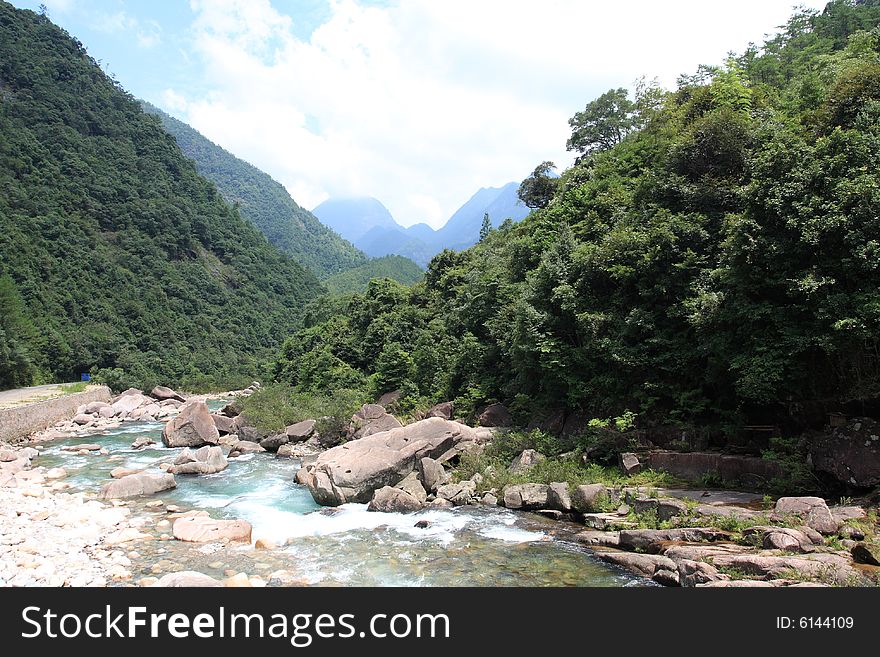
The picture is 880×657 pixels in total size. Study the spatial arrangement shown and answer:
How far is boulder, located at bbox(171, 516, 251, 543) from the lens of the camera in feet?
46.5

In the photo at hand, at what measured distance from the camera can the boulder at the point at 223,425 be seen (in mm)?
33125

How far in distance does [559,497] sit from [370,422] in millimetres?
15087

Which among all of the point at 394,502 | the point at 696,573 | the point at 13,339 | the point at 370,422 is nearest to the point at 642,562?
the point at 696,573

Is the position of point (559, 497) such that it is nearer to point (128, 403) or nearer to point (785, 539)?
point (785, 539)

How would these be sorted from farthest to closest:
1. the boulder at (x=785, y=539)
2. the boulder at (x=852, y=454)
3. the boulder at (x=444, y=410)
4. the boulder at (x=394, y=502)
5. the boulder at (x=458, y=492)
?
the boulder at (x=444, y=410), the boulder at (x=458, y=492), the boulder at (x=394, y=502), the boulder at (x=852, y=454), the boulder at (x=785, y=539)

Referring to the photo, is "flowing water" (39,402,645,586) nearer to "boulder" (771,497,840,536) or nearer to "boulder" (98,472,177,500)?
"boulder" (98,472,177,500)

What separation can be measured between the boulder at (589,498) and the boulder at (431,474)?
4.92m

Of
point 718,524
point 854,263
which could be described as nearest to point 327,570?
point 718,524

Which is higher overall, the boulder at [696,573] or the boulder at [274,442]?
the boulder at [696,573]

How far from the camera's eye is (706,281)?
17.1 metres

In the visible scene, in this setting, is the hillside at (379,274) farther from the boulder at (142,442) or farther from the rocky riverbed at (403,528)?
the rocky riverbed at (403,528)

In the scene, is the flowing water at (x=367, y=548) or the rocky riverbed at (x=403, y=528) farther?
the flowing water at (x=367, y=548)

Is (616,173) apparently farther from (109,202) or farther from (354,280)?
(354,280)

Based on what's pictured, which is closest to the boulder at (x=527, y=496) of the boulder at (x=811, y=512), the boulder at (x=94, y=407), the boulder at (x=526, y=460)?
the boulder at (x=526, y=460)
